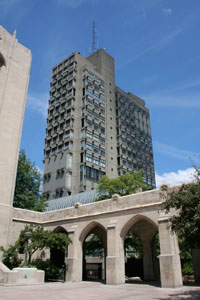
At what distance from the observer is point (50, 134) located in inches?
2872

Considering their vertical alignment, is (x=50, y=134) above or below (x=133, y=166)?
above

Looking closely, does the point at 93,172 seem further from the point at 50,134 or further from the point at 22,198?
the point at 22,198

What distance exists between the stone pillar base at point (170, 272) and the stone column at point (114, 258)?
3.99m

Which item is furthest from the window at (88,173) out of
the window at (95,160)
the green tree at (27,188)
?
the green tree at (27,188)

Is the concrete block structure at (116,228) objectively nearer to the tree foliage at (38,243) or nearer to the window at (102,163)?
the tree foliage at (38,243)

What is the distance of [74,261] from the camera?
24.5m

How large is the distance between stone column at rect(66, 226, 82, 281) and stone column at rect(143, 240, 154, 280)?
22.6 ft

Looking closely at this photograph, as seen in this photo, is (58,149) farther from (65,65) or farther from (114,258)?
(114,258)

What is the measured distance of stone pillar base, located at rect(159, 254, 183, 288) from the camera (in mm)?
18281

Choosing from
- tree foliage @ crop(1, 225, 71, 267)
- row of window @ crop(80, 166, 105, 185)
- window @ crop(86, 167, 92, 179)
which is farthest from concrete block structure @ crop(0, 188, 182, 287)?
window @ crop(86, 167, 92, 179)

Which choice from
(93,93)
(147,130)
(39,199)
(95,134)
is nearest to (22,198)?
(39,199)

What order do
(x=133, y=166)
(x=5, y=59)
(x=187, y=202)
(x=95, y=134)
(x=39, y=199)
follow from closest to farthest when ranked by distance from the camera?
1. (x=187, y=202)
2. (x=5, y=59)
3. (x=39, y=199)
4. (x=95, y=134)
5. (x=133, y=166)

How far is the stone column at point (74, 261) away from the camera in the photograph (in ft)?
79.5

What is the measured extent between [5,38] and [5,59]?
2.90 m
